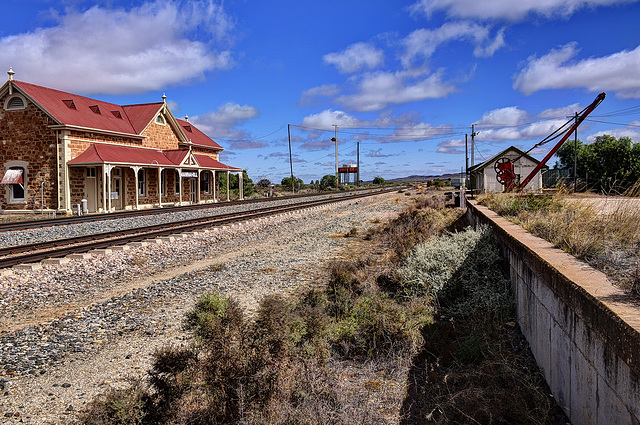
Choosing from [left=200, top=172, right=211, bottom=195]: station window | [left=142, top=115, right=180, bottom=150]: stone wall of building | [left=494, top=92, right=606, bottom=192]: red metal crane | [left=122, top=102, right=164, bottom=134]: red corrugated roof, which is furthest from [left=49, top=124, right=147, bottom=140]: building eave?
[left=494, top=92, right=606, bottom=192]: red metal crane

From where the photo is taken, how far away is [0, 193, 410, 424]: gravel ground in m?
5.10

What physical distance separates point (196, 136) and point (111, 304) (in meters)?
38.3

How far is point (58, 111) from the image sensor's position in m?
28.7

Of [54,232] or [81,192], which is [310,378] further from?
[81,192]

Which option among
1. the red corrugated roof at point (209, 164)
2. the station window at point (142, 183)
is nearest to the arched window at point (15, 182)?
the station window at point (142, 183)

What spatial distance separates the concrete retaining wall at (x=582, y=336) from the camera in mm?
2605

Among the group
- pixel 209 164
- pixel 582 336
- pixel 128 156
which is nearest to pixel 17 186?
pixel 128 156

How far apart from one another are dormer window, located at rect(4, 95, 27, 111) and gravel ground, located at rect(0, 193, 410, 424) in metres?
20.7

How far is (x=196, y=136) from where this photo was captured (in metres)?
44.5

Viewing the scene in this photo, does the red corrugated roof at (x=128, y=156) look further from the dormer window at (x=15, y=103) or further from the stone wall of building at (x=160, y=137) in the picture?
the dormer window at (x=15, y=103)

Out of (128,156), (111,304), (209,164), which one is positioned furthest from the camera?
(209,164)

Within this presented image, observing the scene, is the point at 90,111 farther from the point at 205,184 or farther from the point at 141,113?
the point at 205,184

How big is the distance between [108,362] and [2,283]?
522cm

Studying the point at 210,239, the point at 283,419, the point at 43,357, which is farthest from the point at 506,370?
the point at 210,239
